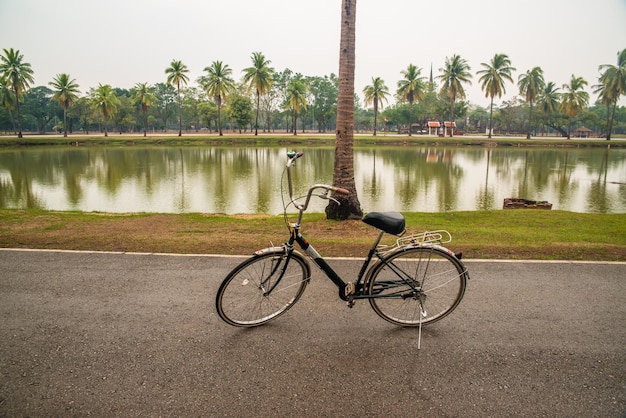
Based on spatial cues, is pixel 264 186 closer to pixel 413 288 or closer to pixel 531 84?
pixel 413 288

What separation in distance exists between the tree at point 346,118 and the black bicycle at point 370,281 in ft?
19.5

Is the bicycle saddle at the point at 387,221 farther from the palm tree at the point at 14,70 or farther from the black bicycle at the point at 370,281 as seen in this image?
the palm tree at the point at 14,70

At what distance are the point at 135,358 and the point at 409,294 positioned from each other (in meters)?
2.74

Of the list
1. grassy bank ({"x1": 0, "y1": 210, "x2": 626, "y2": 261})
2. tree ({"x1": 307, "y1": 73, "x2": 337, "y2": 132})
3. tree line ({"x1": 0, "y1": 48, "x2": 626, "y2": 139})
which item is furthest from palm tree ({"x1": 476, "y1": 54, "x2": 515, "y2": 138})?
grassy bank ({"x1": 0, "y1": 210, "x2": 626, "y2": 261})

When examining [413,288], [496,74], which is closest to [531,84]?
[496,74]

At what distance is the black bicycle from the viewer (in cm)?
411

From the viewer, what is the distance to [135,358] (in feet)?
12.3

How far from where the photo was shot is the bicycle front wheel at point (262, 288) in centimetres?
411

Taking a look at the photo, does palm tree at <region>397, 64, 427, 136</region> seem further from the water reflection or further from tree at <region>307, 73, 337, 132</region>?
the water reflection

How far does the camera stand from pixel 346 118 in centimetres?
1057

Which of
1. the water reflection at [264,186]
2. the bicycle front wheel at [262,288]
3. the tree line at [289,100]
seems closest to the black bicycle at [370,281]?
the bicycle front wheel at [262,288]

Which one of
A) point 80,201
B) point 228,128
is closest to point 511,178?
point 80,201

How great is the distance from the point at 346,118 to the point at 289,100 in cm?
7131

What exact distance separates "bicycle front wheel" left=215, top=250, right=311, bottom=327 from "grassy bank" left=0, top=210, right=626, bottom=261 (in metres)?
2.54
